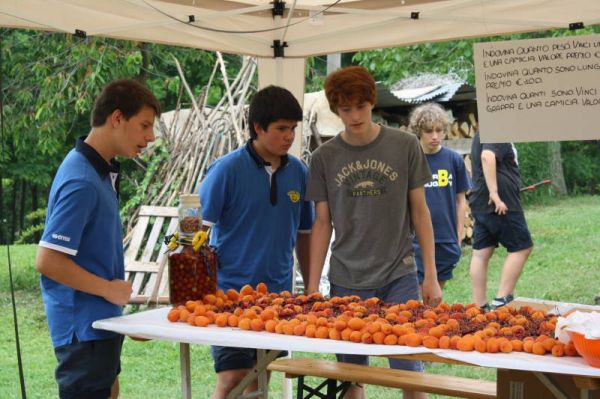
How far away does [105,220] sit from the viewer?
2709 mm

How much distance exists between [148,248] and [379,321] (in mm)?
5137

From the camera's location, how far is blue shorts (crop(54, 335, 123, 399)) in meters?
2.67

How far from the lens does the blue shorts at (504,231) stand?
20.4 feet

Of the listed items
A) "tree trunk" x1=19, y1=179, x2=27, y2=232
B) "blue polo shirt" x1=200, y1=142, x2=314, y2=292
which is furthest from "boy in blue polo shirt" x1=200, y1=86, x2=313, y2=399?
"tree trunk" x1=19, y1=179, x2=27, y2=232

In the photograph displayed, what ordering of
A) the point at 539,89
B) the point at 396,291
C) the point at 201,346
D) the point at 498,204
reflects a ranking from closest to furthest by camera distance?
the point at 396,291, the point at 539,89, the point at 498,204, the point at 201,346

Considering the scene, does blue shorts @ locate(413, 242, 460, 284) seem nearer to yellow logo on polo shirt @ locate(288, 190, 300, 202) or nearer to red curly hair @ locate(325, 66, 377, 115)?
yellow logo on polo shirt @ locate(288, 190, 300, 202)

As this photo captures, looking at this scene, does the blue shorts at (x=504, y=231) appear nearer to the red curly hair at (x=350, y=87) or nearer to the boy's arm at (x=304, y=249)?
the boy's arm at (x=304, y=249)

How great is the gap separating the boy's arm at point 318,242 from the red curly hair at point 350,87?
402 mm

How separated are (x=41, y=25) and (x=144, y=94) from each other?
1106 millimetres

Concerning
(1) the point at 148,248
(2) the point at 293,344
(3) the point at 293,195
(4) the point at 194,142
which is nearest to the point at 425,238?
(3) the point at 293,195

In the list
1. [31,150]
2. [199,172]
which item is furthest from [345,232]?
[31,150]

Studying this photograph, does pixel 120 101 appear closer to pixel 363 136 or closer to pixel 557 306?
pixel 363 136

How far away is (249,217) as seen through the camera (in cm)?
338

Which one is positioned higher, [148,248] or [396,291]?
[396,291]
